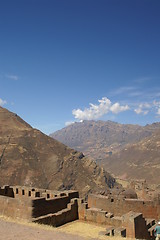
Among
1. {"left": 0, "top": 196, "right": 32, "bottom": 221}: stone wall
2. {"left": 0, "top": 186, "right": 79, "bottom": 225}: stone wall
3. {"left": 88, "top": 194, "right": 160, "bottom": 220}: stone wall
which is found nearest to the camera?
{"left": 0, "top": 196, "right": 32, "bottom": 221}: stone wall

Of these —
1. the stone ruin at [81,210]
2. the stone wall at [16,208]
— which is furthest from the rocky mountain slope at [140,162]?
the stone wall at [16,208]

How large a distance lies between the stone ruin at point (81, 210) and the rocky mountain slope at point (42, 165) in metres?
28.2

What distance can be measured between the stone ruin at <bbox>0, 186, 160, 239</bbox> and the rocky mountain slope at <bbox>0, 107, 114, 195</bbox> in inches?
1110

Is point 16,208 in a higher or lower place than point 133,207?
higher

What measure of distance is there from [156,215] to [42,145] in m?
44.4

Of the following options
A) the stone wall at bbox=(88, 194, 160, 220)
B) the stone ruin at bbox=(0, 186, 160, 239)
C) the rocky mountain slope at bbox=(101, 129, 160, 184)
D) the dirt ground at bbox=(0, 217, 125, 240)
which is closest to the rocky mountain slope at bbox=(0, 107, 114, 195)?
the rocky mountain slope at bbox=(101, 129, 160, 184)

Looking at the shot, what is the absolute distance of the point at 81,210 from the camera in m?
18.4

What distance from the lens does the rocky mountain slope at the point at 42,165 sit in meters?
48.4

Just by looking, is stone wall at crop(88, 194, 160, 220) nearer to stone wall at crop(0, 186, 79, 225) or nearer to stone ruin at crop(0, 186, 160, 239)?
stone ruin at crop(0, 186, 160, 239)

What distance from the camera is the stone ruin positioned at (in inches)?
575

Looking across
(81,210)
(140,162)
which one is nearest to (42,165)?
(81,210)

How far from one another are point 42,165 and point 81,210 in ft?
119

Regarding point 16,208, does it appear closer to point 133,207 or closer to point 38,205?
point 38,205

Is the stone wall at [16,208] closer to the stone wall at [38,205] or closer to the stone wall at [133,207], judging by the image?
the stone wall at [38,205]
